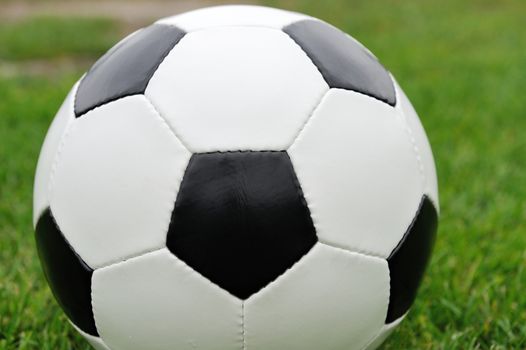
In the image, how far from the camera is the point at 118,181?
1.61 meters

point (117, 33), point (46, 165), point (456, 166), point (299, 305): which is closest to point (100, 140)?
point (46, 165)

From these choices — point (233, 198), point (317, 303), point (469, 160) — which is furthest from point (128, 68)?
point (469, 160)

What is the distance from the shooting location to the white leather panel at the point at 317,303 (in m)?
1.58

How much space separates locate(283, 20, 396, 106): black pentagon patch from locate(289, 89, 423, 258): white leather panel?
4cm

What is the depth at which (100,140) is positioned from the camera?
1.68m

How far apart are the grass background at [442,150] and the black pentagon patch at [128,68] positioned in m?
0.84

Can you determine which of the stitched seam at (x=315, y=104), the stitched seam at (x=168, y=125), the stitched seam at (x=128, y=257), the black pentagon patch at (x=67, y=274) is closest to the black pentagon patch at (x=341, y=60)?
the stitched seam at (x=315, y=104)

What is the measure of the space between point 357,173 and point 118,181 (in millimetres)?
586

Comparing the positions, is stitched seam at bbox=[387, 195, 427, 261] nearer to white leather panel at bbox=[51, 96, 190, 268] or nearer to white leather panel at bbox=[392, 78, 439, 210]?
white leather panel at bbox=[392, 78, 439, 210]

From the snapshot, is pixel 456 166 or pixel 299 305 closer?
pixel 299 305

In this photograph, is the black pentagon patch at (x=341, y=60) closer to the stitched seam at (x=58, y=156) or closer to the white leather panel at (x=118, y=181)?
the white leather panel at (x=118, y=181)

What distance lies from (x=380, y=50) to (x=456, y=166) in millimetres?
3058

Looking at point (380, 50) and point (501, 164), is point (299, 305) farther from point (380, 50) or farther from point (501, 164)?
point (380, 50)

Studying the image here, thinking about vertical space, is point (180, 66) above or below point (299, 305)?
above
